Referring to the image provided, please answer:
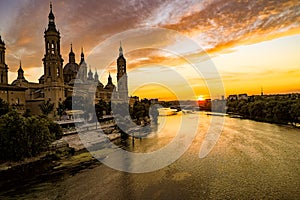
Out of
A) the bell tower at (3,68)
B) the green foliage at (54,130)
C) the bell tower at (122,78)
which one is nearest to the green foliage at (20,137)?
the green foliage at (54,130)

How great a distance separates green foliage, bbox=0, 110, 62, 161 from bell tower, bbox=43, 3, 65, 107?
3403cm

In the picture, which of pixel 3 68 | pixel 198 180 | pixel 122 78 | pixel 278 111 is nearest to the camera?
pixel 198 180

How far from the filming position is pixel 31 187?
68.8 ft

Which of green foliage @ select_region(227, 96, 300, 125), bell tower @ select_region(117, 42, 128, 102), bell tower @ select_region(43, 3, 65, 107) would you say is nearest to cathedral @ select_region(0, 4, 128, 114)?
bell tower @ select_region(43, 3, 65, 107)

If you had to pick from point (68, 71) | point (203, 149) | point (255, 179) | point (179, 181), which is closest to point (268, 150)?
point (203, 149)

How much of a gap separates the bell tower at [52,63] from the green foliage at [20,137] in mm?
34032

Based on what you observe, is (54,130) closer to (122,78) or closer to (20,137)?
(20,137)

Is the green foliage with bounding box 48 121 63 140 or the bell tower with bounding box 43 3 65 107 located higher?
the bell tower with bounding box 43 3 65 107

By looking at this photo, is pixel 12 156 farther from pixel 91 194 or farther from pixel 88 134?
pixel 88 134

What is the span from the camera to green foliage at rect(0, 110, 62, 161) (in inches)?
1028

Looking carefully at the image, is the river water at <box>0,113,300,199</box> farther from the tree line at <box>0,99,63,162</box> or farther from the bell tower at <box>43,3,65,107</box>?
the bell tower at <box>43,3,65,107</box>

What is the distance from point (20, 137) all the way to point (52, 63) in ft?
123

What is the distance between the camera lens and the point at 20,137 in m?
26.5

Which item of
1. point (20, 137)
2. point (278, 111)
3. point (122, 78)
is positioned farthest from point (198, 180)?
point (122, 78)
